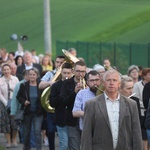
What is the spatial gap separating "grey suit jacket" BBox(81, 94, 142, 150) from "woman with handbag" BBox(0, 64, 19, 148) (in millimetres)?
8858

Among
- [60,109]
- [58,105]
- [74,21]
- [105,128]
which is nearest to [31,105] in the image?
[60,109]

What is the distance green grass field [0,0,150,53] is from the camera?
211ft

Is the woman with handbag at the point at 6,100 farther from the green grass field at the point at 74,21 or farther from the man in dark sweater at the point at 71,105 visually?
the green grass field at the point at 74,21

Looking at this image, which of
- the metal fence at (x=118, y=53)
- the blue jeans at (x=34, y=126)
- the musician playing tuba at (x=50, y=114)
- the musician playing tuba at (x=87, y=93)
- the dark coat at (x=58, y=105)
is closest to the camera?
the musician playing tuba at (x=87, y=93)

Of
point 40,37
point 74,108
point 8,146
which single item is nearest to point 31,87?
point 8,146

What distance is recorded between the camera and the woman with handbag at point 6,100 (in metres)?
19.4

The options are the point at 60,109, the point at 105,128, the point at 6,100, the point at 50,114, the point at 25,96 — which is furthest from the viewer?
the point at 6,100

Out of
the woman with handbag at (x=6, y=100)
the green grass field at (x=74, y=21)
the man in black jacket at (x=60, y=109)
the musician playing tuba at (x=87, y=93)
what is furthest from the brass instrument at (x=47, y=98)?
the green grass field at (x=74, y=21)

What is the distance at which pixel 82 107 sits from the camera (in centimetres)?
1328

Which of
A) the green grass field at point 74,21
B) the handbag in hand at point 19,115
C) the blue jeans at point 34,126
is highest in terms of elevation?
the green grass field at point 74,21

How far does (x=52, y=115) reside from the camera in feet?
55.2

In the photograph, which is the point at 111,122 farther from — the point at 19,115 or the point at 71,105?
the point at 19,115

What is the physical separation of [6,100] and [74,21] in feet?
165

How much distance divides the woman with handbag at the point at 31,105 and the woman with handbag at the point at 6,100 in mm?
2149
